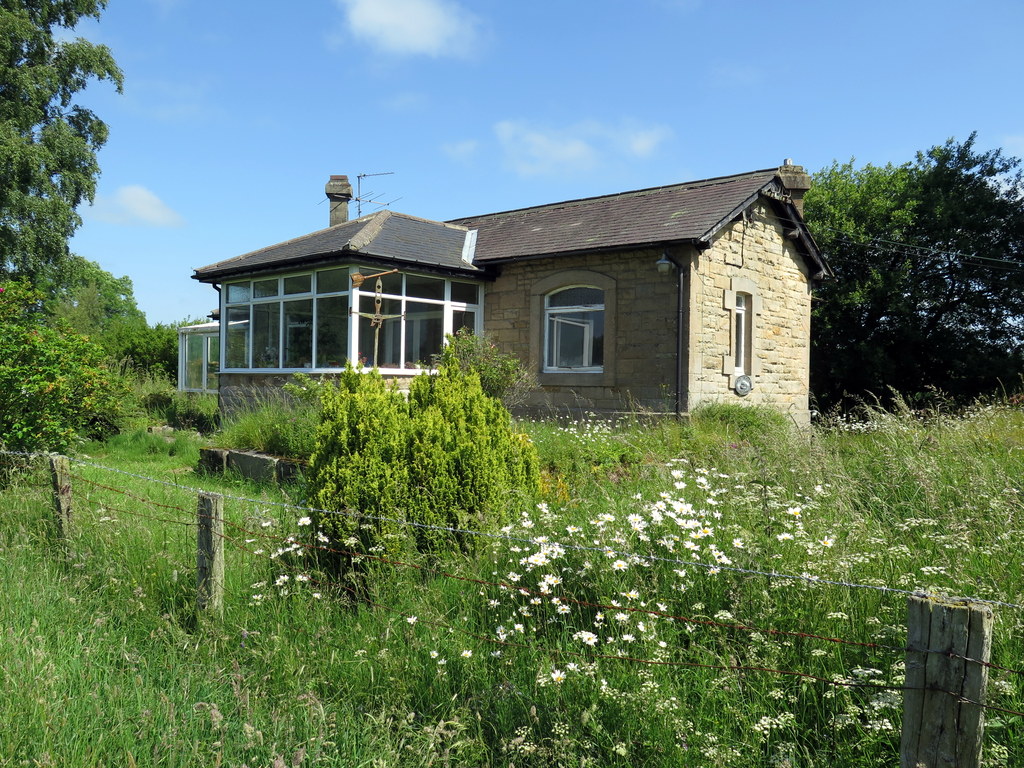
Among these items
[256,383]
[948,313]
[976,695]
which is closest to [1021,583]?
[976,695]

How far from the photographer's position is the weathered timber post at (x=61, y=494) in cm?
544

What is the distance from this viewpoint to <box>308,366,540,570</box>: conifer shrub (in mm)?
4637

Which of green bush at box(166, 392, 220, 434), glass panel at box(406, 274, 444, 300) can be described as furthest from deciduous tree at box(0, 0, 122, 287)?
glass panel at box(406, 274, 444, 300)

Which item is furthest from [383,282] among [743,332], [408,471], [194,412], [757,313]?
[408,471]

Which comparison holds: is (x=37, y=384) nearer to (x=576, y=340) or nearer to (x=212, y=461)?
(x=212, y=461)

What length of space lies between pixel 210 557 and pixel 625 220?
12.3m

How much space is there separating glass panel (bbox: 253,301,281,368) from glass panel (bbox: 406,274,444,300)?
2.95 metres

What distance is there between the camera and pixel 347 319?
14500 mm

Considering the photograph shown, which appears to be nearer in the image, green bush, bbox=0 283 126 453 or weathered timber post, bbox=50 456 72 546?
weathered timber post, bbox=50 456 72 546

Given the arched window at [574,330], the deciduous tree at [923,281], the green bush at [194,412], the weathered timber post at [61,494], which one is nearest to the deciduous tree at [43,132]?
the green bush at [194,412]

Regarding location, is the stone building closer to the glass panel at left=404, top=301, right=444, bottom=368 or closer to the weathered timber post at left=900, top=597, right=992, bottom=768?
the glass panel at left=404, top=301, right=444, bottom=368

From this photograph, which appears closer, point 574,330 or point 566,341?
point 574,330

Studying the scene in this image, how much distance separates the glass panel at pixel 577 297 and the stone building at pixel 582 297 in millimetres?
22

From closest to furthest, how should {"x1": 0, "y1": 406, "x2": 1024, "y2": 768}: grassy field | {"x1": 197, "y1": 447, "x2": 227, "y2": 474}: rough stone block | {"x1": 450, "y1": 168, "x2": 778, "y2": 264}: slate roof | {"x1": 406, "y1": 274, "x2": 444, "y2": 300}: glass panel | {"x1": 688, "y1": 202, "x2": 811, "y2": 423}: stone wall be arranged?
{"x1": 0, "y1": 406, "x2": 1024, "y2": 768}: grassy field
{"x1": 197, "y1": 447, "x2": 227, "y2": 474}: rough stone block
{"x1": 688, "y1": 202, "x2": 811, "y2": 423}: stone wall
{"x1": 450, "y1": 168, "x2": 778, "y2": 264}: slate roof
{"x1": 406, "y1": 274, "x2": 444, "y2": 300}: glass panel
